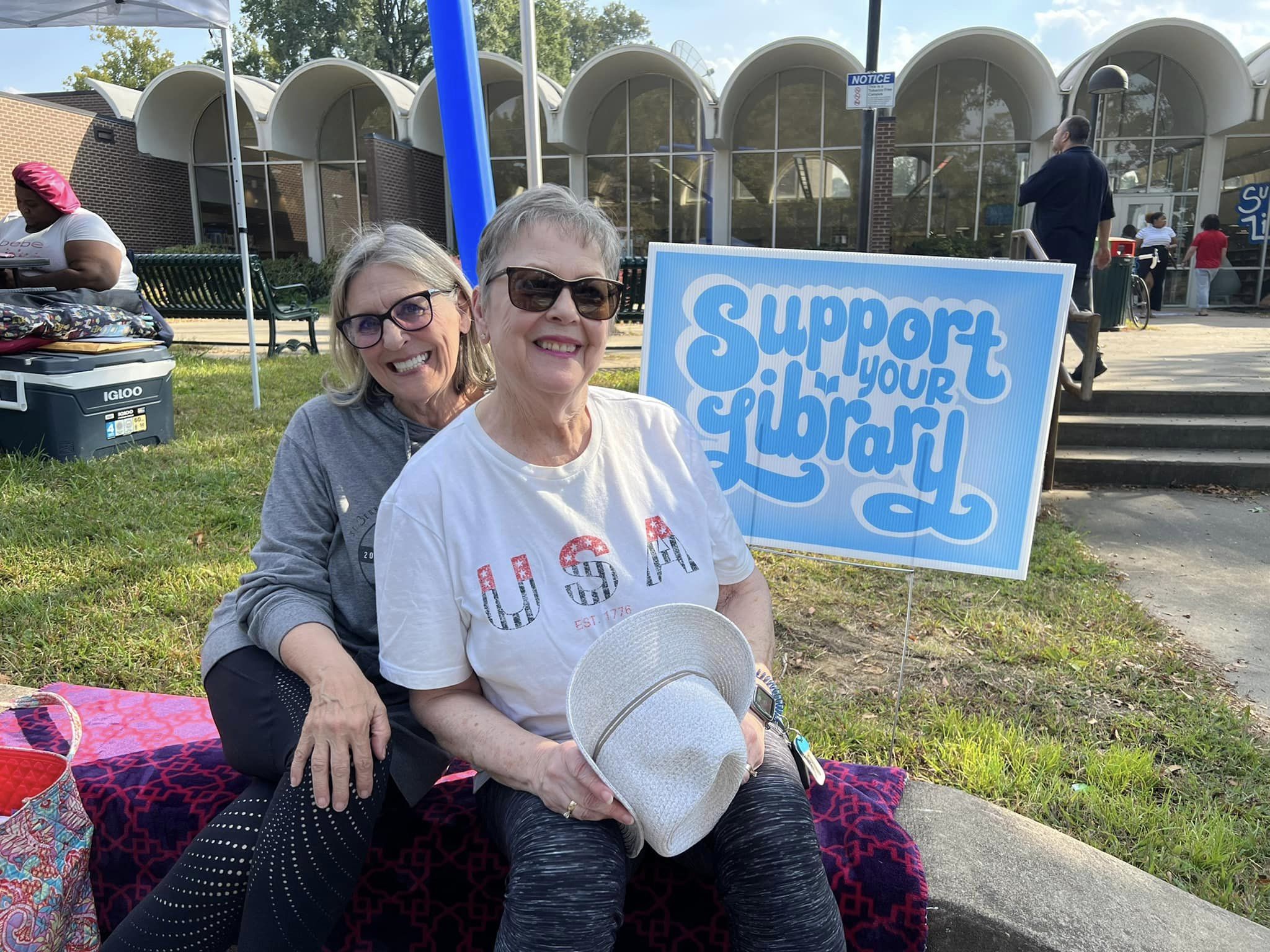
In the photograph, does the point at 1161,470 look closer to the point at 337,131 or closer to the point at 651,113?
the point at 651,113

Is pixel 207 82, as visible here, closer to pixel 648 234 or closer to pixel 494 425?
pixel 648 234

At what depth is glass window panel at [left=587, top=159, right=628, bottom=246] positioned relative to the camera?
2212cm

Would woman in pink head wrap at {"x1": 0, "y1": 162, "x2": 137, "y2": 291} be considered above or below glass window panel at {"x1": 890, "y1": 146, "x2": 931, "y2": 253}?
below

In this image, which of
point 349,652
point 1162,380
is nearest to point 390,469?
point 349,652

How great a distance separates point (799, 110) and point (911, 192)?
3.33 meters

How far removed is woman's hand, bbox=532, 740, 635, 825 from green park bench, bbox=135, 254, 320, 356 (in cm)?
925

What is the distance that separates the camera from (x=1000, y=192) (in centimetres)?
2053

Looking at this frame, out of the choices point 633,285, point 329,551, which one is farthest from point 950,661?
point 633,285

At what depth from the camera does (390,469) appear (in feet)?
6.87

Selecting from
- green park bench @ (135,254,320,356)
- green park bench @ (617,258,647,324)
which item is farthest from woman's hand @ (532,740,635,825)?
green park bench @ (135,254,320,356)

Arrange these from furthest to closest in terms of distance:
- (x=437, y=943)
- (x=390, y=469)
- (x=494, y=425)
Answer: (x=390, y=469) < (x=437, y=943) < (x=494, y=425)

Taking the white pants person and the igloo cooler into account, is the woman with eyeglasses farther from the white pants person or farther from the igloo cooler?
the white pants person

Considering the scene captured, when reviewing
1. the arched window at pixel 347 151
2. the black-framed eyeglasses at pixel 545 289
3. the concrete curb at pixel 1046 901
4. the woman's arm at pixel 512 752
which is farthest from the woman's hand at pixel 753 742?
the arched window at pixel 347 151

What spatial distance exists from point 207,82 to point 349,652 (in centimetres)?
2562
